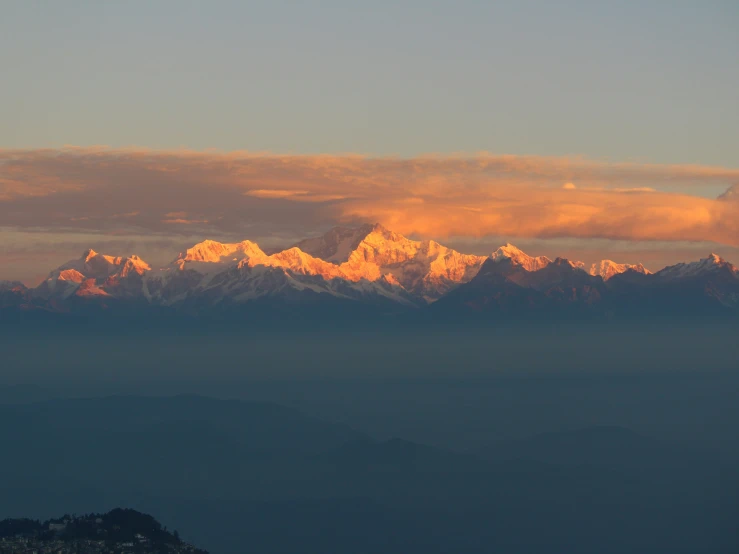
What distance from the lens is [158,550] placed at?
199250 mm

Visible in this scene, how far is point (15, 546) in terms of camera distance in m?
194

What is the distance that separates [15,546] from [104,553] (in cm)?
1579

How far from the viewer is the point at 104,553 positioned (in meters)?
190

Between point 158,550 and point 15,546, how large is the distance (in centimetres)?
2242

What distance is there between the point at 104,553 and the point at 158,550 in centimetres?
1175
